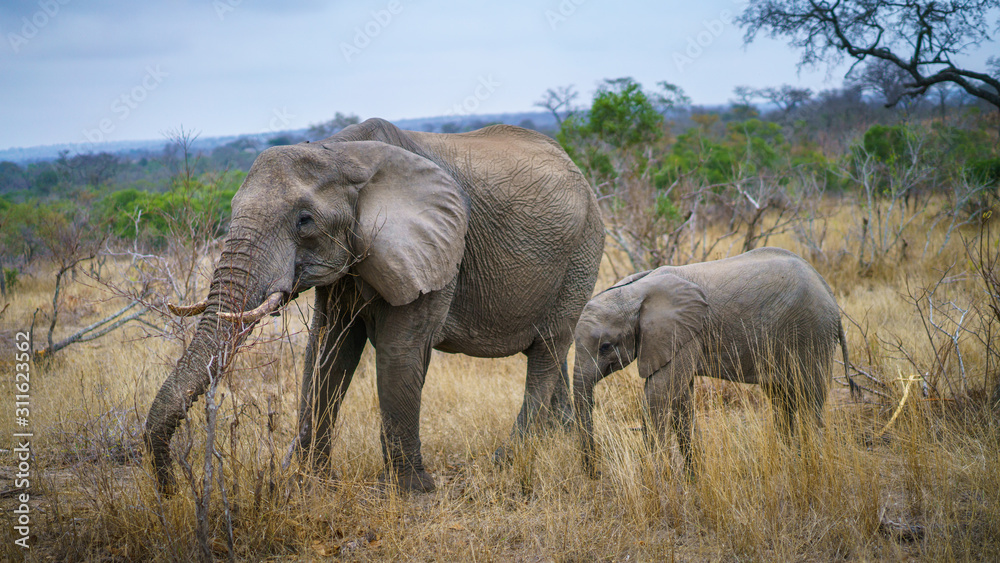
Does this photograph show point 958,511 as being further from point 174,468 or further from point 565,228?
point 174,468

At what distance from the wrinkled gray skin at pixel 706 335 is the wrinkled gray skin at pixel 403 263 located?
0.64 metres

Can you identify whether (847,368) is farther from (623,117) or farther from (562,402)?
(623,117)

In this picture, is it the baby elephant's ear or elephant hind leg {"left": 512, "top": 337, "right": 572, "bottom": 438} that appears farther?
elephant hind leg {"left": 512, "top": 337, "right": 572, "bottom": 438}

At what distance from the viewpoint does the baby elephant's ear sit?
4219 mm

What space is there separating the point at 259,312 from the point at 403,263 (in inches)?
32.1

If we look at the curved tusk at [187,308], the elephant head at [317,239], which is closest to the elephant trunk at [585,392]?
the elephant head at [317,239]

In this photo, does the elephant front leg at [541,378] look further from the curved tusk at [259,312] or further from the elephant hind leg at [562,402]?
the curved tusk at [259,312]

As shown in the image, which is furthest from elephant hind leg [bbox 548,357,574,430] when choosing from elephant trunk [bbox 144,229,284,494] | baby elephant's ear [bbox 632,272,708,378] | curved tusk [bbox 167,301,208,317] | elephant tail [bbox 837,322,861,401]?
curved tusk [bbox 167,301,208,317]

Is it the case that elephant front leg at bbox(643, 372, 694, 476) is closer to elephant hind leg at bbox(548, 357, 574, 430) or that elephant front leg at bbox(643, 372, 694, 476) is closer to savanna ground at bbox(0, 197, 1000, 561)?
savanna ground at bbox(0, 197, 1000, 561)

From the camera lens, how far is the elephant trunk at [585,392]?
4.29 m

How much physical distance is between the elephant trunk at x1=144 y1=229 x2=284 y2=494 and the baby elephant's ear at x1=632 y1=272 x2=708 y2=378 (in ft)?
7.02

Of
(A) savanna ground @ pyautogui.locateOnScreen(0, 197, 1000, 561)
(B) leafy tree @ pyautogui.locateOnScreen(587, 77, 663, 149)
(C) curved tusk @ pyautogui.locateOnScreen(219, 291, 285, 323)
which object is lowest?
(A) savanna ground @ pyautogui.locateOnScreen(0, 197, 1000, 561)

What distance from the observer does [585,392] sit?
432cm

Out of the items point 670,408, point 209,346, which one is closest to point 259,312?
point 209,346
